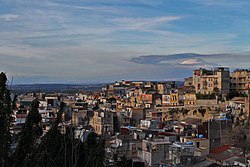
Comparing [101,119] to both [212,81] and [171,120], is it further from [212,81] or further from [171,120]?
[212,81]

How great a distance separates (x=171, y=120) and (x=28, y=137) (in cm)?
A: 3150

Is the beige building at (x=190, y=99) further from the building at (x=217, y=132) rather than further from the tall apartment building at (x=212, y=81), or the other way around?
the building at (x=217, y=132)

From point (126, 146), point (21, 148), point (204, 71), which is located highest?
point (204, 71)

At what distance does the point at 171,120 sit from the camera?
3912 cm

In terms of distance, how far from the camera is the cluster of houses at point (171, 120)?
67.6 feet

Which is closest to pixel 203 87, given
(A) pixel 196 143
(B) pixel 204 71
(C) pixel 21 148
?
(B) pixel 204 71

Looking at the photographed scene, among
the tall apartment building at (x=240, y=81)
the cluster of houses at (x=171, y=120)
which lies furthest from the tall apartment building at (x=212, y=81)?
the tall apartment building at (x=240, y=81)

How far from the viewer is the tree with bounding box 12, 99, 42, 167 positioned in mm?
8195

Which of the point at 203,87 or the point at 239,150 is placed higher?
the point at 203,87

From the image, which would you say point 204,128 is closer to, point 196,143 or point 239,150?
point 196,143

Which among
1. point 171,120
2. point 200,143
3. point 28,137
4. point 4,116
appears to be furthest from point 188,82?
point 4,116

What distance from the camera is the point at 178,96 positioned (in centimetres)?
4606

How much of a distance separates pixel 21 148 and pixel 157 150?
14078 millimetres

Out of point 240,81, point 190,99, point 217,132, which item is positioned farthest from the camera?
point 240,81
